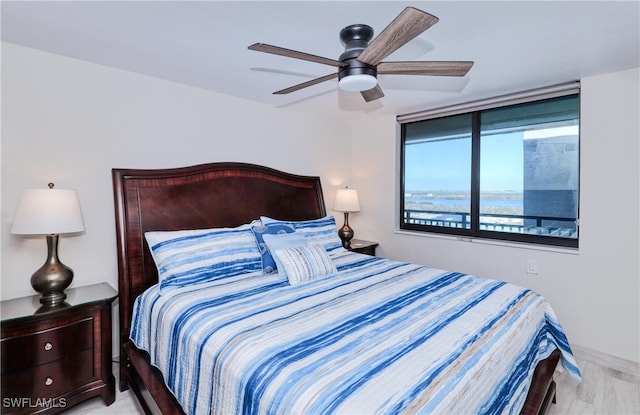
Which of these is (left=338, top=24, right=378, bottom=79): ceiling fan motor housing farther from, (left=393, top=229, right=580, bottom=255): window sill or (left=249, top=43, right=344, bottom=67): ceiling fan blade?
(left=393, top=229, right=580, bottom=255): window sill

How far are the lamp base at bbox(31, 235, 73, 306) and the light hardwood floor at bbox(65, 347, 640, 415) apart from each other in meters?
0.73

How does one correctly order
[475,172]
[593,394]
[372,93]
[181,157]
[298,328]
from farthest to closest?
[475,172] → [181,157] → [593,394] → [372,93] → [298,328]

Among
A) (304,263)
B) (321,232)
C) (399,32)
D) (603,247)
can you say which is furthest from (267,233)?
(603,247)

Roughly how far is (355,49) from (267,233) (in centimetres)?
148

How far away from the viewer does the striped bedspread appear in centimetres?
108

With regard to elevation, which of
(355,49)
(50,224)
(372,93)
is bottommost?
(50,224)

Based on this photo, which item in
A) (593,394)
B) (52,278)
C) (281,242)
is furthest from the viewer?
(281,242)

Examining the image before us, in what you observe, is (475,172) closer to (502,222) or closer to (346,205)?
(502,222)

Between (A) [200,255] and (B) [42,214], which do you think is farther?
(A) [200,255]

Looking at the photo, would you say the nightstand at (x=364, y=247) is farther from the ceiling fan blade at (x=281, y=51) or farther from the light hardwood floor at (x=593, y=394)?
the ceiling fan blade at (x=281, y=51)

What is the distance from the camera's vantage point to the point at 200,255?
2.19 meters

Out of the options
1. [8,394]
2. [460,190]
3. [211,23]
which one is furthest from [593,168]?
[8,394]

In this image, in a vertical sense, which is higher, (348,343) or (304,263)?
(304,263)

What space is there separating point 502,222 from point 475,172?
57 cm
